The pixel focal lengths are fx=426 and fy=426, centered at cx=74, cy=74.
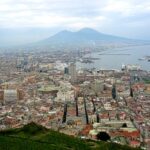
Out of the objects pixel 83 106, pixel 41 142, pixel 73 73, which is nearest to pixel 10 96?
pixel 83 106

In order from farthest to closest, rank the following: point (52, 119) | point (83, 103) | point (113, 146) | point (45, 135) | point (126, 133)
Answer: point (83, 103), point (52, 119), point (126, 133), point (45, 135), point (113, 146)

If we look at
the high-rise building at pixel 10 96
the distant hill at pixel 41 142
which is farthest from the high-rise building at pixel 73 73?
the distant hill at pixel 41 142

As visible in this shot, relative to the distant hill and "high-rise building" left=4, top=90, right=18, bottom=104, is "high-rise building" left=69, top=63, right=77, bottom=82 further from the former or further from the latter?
the distant hill

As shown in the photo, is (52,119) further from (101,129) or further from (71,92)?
(71,92)

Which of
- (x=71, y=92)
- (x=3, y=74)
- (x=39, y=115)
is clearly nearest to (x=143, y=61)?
(x=3, y=74)

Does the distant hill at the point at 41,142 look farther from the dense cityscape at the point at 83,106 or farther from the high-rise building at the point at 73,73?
the high-rise building at the point at 73,73
